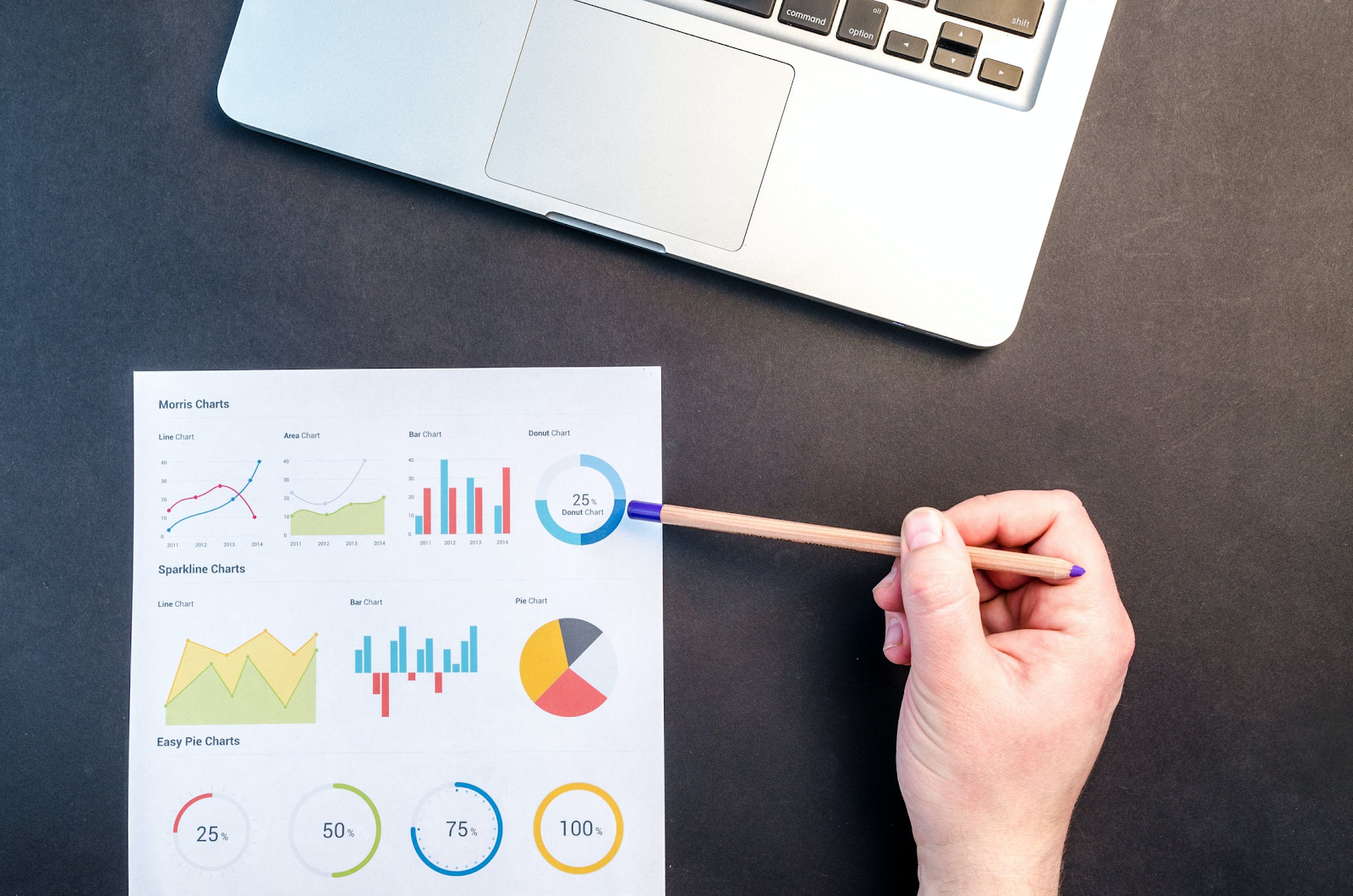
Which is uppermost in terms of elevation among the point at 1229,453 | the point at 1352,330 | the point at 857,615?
the point at 1352,330

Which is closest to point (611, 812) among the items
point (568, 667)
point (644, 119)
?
point (568, 667)

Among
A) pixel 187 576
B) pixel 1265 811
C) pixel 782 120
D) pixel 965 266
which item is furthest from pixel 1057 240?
pixel 187 576

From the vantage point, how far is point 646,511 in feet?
1.93

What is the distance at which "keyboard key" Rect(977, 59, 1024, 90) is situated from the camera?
557 millimetres

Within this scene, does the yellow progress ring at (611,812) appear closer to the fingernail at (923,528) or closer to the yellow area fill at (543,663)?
the yellow area fill at (543,663)

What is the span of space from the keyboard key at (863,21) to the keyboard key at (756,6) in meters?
0.05

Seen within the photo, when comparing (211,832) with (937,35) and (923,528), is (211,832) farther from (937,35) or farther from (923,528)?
(937,35)

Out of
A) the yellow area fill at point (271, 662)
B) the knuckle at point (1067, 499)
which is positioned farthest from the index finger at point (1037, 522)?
the yellow area fill at point (271, 662)

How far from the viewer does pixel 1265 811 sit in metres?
0.62

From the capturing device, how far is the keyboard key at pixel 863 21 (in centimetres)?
56

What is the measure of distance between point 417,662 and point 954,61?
1.82ft

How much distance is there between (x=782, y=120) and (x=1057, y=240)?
0.73 feet

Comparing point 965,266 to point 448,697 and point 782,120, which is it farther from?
point 448,697

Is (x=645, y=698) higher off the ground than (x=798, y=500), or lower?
lower
